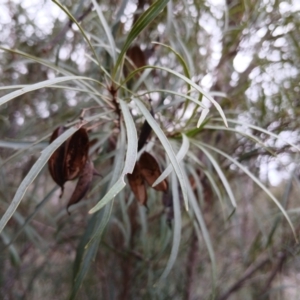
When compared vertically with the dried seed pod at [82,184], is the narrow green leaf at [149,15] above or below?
above

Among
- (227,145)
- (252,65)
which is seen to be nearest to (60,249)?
(227,145)

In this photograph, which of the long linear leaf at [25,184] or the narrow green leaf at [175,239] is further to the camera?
the narrow green leaf at [175,239]

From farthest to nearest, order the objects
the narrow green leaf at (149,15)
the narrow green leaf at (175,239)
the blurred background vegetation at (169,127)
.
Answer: the blurred background vegetation at (169,127) → the narrow green leaf at (175,239) → the narrow green leaf at (149,15)

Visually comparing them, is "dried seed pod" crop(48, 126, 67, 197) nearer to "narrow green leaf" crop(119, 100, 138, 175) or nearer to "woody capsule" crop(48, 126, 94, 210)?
"woody capsule" crop(48, 126, 94, 210)

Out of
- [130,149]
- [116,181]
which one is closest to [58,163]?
[116,181]

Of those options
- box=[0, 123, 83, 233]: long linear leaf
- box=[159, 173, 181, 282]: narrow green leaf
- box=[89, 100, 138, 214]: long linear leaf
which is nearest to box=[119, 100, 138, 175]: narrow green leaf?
box=[89, 100, 138, 214]: long linear leaf

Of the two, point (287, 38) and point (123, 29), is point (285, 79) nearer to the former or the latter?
point (287, 38)

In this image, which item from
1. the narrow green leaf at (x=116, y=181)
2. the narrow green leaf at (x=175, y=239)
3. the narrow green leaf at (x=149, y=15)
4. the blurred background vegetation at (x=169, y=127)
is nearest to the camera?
the narrow green leaf at (x=116, y=181)

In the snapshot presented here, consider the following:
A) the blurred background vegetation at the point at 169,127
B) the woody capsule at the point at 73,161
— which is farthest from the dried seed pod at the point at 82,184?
the blurred background vegetation at the point at 169,127

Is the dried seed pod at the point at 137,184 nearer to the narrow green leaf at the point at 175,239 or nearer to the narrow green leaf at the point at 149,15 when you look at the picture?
the narrow green leaf at the point at 175,239
